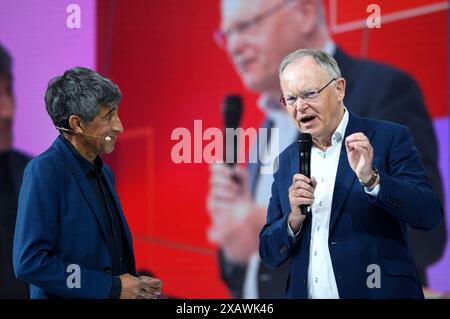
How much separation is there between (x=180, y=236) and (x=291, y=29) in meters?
1.25

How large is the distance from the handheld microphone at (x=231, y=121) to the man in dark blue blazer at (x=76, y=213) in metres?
1.38

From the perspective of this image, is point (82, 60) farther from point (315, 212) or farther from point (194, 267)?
point (315, 212)

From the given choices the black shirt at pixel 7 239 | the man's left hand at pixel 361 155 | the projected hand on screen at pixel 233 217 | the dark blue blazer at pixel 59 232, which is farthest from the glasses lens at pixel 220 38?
the man's left hand at pixel 361 155

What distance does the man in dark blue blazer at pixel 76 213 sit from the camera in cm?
184

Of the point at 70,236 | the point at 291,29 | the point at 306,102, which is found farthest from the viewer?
the point at 291,29

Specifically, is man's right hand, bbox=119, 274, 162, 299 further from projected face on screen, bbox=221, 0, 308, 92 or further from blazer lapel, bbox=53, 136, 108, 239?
projected face on screen, bbox=221, 0, 308, 92

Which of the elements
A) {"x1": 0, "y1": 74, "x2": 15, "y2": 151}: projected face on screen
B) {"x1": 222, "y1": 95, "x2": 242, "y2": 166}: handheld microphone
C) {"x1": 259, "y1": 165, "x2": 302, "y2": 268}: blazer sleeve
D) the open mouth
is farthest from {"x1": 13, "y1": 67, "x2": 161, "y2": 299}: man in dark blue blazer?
{"x1": 0, "y1": 74, "x2": 15, "y2": 151}: projected face on screen

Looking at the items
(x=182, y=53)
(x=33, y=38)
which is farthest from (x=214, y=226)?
(x=33, y=38)

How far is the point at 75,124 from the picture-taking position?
2.00 m

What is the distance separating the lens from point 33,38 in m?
3.55

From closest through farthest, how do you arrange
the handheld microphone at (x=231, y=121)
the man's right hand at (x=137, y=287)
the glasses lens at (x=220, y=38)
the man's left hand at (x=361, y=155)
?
the man's left hand at (x=361, y=155) < the man's right hand at (x=137, y=287) < the handheld microphone at (x=231, y=121) < the glasses lens at (x=220, y=38)

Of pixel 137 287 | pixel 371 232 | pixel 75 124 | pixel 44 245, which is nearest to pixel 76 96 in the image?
pixel 75 124

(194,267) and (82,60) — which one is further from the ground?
(82,60)

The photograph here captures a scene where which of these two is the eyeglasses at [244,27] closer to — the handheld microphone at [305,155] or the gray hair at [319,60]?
the gray hair at [319,60]
